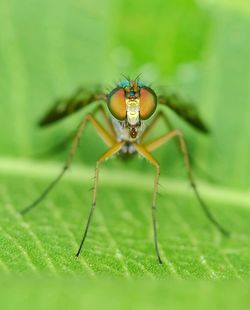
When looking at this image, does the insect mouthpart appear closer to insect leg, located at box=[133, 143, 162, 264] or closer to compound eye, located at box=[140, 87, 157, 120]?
compound eye, located at box=[140, 87, 157, 120]

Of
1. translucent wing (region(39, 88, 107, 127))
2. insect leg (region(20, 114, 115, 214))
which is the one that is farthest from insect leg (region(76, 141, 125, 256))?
translucent wing (region(39, 88, 107, 127))

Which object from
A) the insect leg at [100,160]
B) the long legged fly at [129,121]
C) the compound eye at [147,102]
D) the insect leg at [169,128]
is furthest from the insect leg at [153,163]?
the insect leg at [169,128]

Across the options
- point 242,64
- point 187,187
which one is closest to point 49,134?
point 187,187

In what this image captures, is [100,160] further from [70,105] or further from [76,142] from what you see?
[70,105]

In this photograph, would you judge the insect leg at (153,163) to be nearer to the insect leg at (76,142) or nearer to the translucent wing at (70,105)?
the insect leg at (76,142)

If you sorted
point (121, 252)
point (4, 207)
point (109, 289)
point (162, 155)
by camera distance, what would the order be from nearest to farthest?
A: point (109, 289), point (121, 252), point (4, 207), point (162, 155)

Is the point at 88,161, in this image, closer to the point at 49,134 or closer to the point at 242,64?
the point at 49,134

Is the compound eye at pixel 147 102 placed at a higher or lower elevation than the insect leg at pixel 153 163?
higher

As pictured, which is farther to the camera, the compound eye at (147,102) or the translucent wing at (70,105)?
the translucent wing at (70,105)
